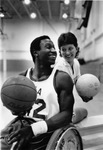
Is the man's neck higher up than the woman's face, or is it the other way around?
the woman's face

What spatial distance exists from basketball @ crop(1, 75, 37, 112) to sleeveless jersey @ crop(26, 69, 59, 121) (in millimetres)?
131

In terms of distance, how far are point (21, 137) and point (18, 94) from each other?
244 mm

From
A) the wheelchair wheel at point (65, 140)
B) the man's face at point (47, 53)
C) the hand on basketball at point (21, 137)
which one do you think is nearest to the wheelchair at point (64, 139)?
the wheelchair wheel at point (65, 140)

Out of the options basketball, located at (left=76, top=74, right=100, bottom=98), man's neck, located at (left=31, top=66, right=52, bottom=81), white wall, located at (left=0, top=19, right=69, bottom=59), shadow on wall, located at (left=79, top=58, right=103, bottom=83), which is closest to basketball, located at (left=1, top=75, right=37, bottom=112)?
man's neck, located at (left=31, top=66, right=52, bottom=81)

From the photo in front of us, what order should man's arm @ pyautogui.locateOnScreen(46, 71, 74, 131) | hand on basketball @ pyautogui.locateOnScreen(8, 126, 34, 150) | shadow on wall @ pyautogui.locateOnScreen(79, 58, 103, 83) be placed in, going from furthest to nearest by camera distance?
shadow on wall @ pyautogui.locateOnScreen(79, 58, 103, 83) < man's arm @ pyautogui.locateOnScreen(46, 71, 74, 131) < hand on basketball @ pyautogui.locateOnScreen(8, 126, 34, 150)

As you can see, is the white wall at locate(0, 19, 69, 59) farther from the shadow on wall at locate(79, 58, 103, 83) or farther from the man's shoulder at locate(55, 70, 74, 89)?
the man's shoulder at locate(55, 70, 74, 89)

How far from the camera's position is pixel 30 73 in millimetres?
1679

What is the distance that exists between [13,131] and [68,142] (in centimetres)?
38

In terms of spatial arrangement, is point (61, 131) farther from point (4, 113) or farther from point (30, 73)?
point (4, 113)

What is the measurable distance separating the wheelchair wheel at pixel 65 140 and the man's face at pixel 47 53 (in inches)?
19.2

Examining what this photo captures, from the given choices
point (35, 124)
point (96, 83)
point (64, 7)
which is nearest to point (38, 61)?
point (35, 124)

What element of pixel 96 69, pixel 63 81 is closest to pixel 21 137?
pixel 63 81

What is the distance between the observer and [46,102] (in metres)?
1.44

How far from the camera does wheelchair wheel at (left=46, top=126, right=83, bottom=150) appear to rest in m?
1.26
